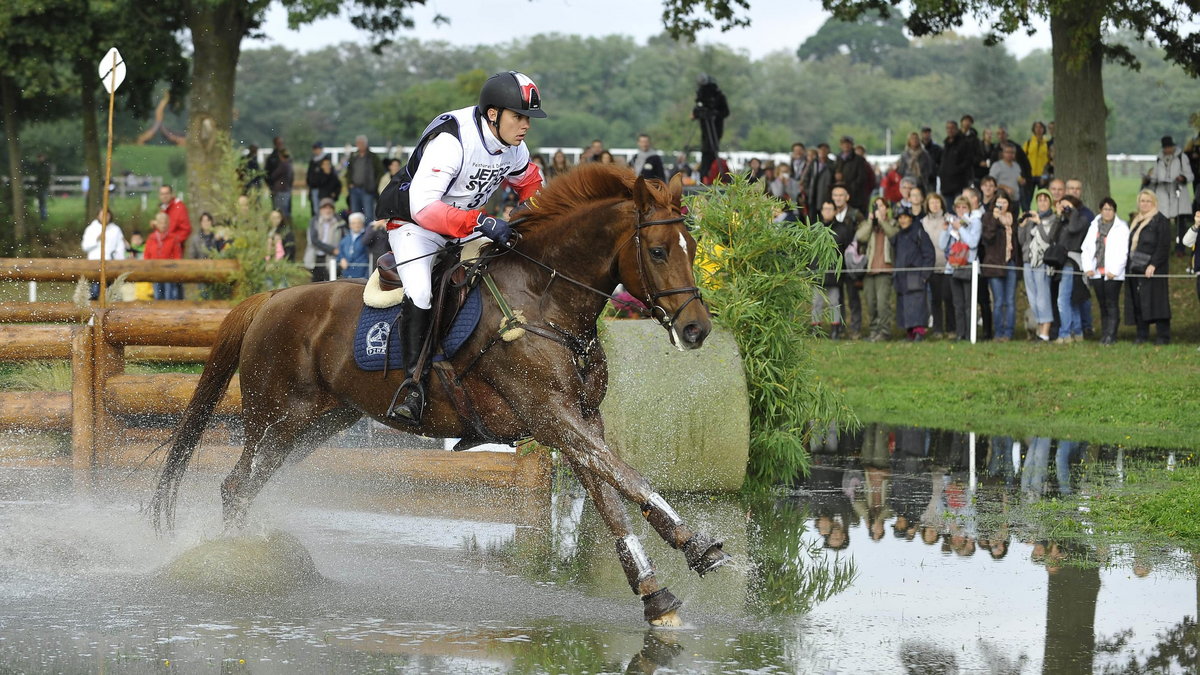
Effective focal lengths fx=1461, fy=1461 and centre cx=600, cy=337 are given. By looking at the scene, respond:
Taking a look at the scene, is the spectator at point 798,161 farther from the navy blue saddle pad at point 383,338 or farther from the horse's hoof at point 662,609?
the horse's hoof at point 662,609

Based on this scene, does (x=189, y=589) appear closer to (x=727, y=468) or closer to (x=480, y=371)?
(x=480, y=371)

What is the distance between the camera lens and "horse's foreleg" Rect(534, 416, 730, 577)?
720cm

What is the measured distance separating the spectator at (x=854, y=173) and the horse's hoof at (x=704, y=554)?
52.4 feet

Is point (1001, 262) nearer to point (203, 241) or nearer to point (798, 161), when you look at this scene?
point (798, 161)

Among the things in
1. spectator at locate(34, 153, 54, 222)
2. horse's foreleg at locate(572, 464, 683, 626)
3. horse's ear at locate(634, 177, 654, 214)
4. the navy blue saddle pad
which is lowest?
horse's foreleg at locate(572, 464, 683, 626)

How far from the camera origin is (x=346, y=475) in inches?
416

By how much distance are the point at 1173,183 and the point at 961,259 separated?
14.1 feet

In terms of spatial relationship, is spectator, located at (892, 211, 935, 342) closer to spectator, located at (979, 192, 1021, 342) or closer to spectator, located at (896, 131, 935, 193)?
spectator, located at (979, 192, 1021, 342)

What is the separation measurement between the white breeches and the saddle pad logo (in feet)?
1.18

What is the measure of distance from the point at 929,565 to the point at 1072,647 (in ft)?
5.97

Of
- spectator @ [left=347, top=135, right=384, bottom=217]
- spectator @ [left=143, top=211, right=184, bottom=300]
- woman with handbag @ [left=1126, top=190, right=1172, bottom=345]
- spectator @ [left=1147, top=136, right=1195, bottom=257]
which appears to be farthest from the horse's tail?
spectator @ [left=347, top=135, right=384, bottom=217]

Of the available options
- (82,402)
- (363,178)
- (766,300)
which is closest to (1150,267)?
(766,300)

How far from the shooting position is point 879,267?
1972 cm

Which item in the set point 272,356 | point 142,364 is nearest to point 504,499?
point 272,356
